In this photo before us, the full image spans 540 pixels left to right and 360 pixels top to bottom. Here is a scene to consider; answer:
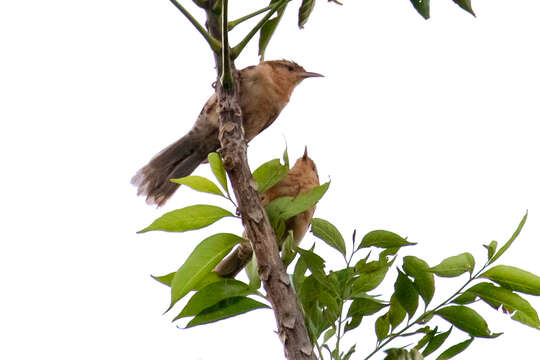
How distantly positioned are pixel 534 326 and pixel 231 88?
0.86 metres

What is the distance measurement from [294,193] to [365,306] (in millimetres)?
617

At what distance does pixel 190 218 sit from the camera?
4.84ft

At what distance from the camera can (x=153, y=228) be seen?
4.68 ft

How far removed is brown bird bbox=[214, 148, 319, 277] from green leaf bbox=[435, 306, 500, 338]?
0.50 m

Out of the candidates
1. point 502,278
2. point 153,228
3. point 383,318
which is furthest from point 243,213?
point 502,278

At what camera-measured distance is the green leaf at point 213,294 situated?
151 cm

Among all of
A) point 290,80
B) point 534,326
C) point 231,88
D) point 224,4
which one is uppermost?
point 290,80

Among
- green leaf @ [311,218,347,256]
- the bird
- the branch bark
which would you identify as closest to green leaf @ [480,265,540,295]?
green leaf @ [311,218,347,256]

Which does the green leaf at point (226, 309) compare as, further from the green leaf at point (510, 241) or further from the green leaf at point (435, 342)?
the green leaf at point (510, 241)

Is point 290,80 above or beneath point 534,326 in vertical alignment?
above

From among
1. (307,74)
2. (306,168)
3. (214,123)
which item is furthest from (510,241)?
(307,74)

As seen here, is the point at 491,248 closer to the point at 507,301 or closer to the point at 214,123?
the point at 507,301

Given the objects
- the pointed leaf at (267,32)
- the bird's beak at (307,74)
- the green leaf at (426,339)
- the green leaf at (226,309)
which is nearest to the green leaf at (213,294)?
the green leaf at (226,309)

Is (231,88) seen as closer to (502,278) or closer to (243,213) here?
(243,213)
